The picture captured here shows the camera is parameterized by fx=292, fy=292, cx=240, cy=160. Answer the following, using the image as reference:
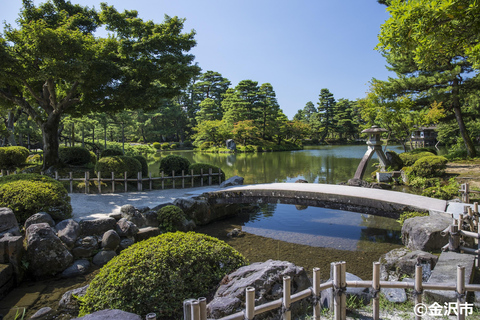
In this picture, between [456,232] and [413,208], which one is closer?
[456,232]

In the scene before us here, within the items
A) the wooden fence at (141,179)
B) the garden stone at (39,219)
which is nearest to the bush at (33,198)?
the garden stone at (39,219)

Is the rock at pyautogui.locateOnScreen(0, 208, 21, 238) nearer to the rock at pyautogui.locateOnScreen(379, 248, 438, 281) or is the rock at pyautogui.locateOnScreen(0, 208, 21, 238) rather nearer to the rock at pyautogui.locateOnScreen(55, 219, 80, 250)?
the rock at pyautogui.locateOnScreen(55, 219, 80, 250)

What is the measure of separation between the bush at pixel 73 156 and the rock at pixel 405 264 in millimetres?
13550

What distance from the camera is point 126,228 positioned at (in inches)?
259

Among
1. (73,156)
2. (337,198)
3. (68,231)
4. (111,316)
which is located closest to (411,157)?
(337,198)

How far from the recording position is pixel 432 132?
4294cm

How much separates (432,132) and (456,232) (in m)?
46.1

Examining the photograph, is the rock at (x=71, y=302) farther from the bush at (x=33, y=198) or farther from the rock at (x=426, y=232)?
the rock at (x=426, y=232)

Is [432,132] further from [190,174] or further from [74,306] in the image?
[74,306]

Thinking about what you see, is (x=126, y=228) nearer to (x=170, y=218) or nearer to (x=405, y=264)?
(x=170, y=218)

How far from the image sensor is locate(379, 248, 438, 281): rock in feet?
14.9

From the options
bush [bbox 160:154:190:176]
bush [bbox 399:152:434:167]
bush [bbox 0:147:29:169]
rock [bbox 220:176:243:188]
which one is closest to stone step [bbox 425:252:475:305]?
rock [bbox 220:176:243:188]

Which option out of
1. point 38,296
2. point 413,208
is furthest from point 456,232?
point 38,296

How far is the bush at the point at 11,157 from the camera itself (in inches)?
547
